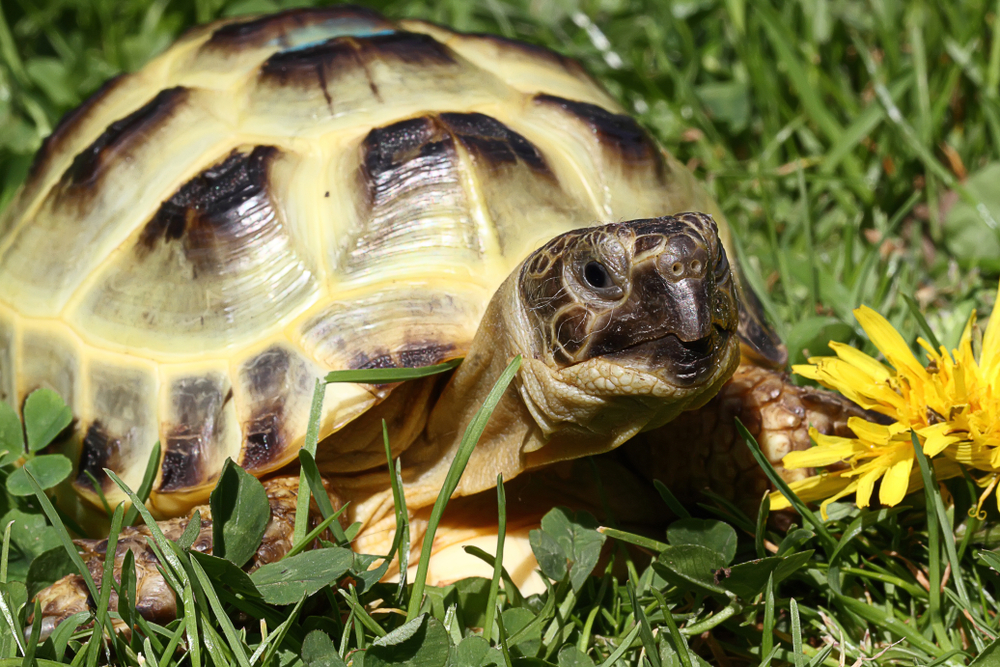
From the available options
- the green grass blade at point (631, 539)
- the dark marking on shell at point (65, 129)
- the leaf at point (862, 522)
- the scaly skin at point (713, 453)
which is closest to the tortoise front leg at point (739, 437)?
the scaly skin at point (713, 453)

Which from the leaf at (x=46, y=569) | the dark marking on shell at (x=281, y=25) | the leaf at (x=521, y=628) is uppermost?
the dark marking on shell at (x=281, y=25)

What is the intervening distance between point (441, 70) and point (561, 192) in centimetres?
53

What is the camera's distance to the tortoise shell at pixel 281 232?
202 cm

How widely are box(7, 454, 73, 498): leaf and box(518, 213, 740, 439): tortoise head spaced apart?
45.1 inches

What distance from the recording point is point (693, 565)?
72.8 inches

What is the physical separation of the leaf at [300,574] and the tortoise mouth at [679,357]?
2.20 feet

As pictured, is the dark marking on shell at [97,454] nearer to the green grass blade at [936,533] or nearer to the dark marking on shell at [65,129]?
the dark marking on shell at [65,129]

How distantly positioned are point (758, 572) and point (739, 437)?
0.42 metres

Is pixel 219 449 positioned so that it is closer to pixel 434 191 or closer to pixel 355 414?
pixel 355 414

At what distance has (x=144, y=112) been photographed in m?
2.48

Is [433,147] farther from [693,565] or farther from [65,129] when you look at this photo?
[65,129]

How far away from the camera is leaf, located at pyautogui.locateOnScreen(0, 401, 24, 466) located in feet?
7.16

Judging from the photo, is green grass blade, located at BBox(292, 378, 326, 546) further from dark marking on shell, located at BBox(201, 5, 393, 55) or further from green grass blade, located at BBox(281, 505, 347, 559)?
dark marking on shell, located at BBox(201, 5, 393, 55)

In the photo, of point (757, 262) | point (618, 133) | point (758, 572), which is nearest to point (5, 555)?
point (758, 572)
